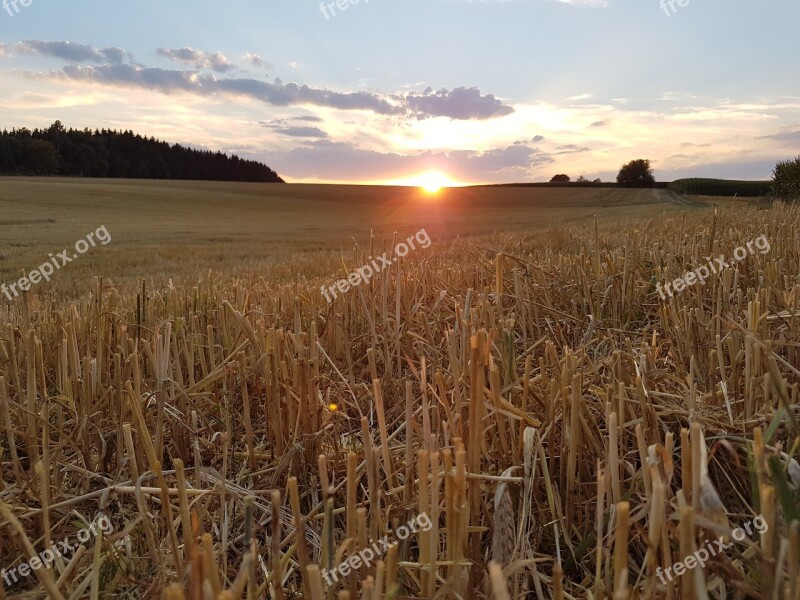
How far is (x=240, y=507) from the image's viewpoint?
1.49 meters

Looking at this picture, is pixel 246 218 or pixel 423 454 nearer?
pixel 423 454

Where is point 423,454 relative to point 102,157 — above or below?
below

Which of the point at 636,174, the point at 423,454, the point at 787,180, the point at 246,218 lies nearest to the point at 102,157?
the point at 246,218

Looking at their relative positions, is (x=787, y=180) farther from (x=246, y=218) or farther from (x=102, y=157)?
(x=102, y=157)

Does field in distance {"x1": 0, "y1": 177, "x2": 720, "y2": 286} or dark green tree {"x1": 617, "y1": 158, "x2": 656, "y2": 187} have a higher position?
dark green tree {"x1": 617, "y1": 158, "x2": 656, "y2": 187}

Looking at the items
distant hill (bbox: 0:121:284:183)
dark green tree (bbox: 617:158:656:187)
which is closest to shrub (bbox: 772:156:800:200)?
dark green tree (bbox: 617:158:656:187)

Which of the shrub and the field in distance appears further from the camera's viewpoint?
the shrub

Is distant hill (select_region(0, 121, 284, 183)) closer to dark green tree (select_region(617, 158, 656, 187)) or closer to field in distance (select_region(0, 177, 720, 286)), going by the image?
field in distance (select_region(0, 177, 720, 286))

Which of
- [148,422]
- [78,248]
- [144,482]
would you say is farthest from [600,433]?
[78,248]

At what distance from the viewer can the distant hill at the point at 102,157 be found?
214 feet

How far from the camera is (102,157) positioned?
71688mm

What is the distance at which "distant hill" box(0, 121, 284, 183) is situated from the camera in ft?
214

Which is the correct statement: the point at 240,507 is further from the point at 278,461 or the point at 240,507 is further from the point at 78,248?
the point at 78,248

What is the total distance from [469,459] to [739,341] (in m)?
1.20
